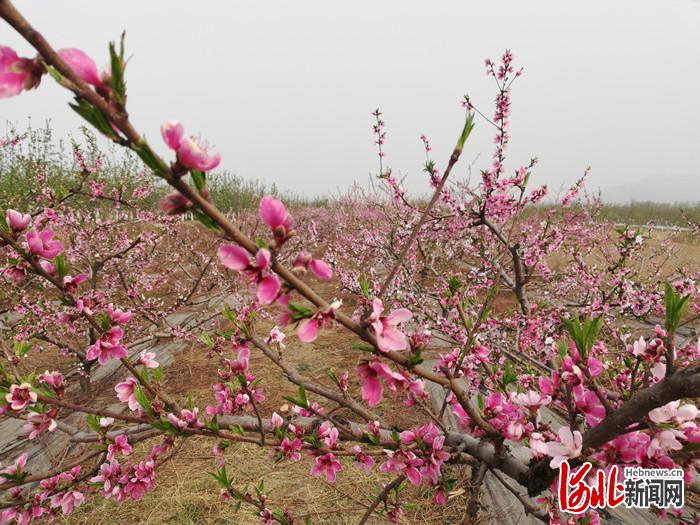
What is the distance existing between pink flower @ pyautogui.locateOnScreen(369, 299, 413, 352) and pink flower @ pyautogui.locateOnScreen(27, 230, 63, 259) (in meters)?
1.25

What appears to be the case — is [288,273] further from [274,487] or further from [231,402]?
[274,487]

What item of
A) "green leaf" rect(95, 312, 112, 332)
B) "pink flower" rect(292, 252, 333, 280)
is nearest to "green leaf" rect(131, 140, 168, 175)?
"pink flower" rect(292, 252, 333, 280)

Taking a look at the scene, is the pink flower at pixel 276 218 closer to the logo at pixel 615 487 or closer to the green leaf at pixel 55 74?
the green leaf at pixel 55 74

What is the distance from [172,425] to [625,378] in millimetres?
2004

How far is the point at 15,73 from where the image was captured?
571mm

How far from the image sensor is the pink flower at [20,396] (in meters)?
1.22

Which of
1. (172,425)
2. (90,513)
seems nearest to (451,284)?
(172,425)

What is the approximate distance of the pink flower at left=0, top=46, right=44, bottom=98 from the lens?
1.86 ft

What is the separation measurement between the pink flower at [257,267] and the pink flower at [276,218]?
6cm

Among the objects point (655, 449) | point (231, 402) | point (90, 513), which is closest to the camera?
point (655, 449)

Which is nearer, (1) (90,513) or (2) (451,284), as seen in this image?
(2) (451,284)

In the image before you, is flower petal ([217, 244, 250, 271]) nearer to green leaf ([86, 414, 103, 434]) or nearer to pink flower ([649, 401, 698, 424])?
pink flower ([649, 401, 698, 424])

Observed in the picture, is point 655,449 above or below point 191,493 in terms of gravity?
above

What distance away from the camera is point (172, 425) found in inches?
50.3
